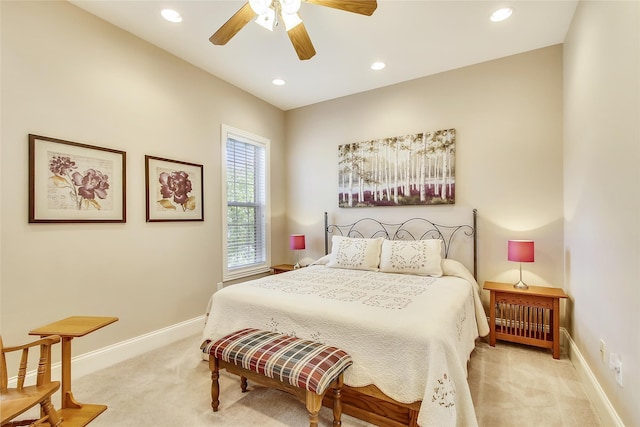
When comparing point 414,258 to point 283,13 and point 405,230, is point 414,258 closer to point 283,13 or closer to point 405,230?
point 405,230

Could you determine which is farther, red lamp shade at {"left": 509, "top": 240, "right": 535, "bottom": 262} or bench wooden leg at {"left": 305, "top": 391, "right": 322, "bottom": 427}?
red lamp shade at {"left": 509, "top": 240, "right": 535, "bottom": 262}

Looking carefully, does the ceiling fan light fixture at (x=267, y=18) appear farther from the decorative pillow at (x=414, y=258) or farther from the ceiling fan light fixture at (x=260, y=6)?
the decorative pillow at (x=414, y=258)

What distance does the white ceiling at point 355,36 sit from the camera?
8.17ft

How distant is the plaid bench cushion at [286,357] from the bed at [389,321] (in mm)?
125

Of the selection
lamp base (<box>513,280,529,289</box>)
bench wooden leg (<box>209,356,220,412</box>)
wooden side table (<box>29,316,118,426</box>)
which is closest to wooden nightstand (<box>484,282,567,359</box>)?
lamp base (<box>513,280,529,289</box>)

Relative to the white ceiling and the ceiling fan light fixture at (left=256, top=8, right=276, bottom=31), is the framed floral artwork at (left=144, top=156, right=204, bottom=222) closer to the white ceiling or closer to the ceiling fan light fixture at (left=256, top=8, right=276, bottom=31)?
the white ceiling

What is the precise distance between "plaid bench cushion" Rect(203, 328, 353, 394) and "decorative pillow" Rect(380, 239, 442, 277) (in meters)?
1.55

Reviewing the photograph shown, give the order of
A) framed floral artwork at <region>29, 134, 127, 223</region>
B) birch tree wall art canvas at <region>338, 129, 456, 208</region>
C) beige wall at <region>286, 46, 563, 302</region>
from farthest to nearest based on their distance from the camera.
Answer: birch tree wall art canvas at <region>338, 129, 456, 208</region>
beige wall at <region>286, 46, 563, 302</region>
framed floral artwork at <region>29, 134, 127, 223</region>

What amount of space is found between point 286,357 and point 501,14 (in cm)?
319

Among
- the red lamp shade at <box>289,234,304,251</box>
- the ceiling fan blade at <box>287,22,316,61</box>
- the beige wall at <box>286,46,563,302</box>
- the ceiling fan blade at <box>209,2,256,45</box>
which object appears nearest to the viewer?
the ceiling fan blade at <box>209,2,256,45</box>

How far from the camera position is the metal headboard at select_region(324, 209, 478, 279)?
3.49m


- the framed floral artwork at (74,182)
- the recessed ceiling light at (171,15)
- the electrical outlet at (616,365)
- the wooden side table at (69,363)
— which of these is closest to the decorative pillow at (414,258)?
the electrical outlet at (616,365)

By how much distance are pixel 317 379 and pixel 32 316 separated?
2226mm

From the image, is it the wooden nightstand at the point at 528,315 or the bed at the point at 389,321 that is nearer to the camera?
the bed at the point at 389,321
